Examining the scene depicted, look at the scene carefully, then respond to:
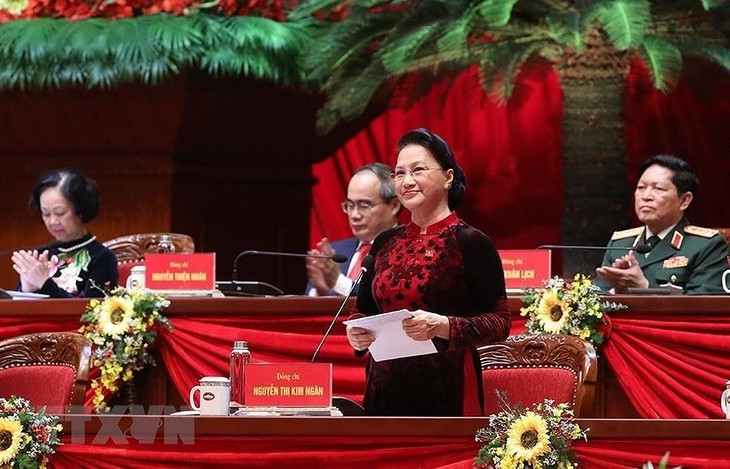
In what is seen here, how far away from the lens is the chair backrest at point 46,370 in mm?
4281

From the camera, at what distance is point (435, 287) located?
3812mm

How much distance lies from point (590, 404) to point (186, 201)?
434 centimetres

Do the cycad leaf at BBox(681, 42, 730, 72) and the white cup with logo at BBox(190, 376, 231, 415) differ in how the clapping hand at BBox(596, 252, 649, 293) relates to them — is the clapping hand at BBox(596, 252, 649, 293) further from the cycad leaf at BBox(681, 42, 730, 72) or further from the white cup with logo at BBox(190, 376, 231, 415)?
the white cup with logo at BBox(190, 376, 231, 415)

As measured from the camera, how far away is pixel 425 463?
315cm

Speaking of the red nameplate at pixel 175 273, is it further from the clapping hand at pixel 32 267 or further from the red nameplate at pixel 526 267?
the red nameplate at pixel 526 267

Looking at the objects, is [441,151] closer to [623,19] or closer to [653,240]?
[653,240]

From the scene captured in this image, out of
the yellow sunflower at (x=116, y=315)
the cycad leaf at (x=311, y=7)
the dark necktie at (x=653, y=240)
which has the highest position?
the cycad leaf at (x=311, y=7)

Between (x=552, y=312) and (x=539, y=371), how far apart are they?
118 centimetres

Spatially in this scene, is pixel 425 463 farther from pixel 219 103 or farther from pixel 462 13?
pixel 219 103

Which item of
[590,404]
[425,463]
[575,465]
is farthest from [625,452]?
[590,404]

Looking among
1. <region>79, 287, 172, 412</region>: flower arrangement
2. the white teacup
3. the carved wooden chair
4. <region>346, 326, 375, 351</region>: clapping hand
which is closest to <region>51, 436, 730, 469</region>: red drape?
<region>346, 326, 375, 351</region>: clapping hand

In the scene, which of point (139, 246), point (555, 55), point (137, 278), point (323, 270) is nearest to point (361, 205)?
point (323, 270)

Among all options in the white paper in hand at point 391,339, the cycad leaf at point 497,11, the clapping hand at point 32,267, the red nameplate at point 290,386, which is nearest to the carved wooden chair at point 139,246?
the clapping hand at point 32,267

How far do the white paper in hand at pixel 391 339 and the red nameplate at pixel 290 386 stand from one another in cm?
14
